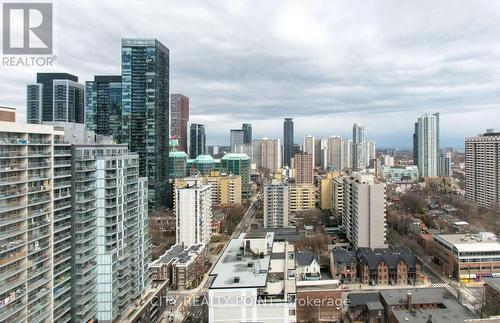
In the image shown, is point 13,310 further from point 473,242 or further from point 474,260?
point 473,242

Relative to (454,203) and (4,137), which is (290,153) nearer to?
(454,203)

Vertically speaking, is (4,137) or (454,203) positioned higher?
(4,137)

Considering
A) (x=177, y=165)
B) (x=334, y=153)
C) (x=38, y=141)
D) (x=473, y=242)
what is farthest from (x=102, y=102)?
(x=334, y=153)

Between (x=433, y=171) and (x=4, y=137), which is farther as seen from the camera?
(x=433, y=171)

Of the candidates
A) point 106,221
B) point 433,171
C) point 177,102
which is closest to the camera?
point 106,221

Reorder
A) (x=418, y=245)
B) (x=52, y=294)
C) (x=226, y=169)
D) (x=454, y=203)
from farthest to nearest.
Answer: (x=226, y=169)
(x=454, y=203)
(x=418, y=245)
(x=52, y=294)

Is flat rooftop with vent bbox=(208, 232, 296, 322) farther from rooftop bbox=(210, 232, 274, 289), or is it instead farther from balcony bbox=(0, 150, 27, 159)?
balcony bbox=(0, 150, 27, 159)

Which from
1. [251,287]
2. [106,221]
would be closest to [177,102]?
[106,221]
